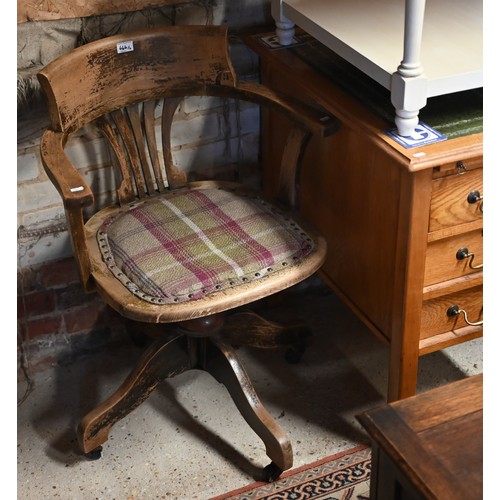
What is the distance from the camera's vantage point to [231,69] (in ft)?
6.37

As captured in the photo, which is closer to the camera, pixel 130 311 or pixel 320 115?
pixel 130 311

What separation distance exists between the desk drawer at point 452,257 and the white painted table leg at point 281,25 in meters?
0.66

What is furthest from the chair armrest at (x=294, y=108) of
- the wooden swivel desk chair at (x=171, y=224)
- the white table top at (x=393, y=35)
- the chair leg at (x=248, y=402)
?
the chair leg at (x=248, y=402)

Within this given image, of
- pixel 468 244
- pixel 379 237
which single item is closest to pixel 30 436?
pixel 379 237

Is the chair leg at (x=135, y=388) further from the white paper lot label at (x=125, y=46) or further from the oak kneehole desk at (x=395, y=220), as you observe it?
the white paper lot label at (x=125, y=46)

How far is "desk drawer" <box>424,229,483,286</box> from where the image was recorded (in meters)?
1.74

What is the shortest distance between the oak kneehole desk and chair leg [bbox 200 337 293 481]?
0.91ft

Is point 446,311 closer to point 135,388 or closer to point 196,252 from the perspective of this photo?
point 196,252

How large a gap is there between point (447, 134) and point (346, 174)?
305 millimetres

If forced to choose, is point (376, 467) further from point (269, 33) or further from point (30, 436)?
point (269, 33)

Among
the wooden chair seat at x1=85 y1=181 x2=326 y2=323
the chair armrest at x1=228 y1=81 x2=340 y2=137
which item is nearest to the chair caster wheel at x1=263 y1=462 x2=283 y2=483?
the wooden chair seat at x1=85 y1=181 x2=326 y2=323

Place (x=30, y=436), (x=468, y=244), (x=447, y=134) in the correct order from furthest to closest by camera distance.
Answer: (x=30, y=436) → (x=468, y=244) → (x=447, y=134)

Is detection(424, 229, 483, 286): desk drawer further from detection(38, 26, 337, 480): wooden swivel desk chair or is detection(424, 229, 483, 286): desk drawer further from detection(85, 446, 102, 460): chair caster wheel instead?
detection(85, 446, 102, 460): chair caster wheel

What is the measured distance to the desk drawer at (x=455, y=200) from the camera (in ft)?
5.43
